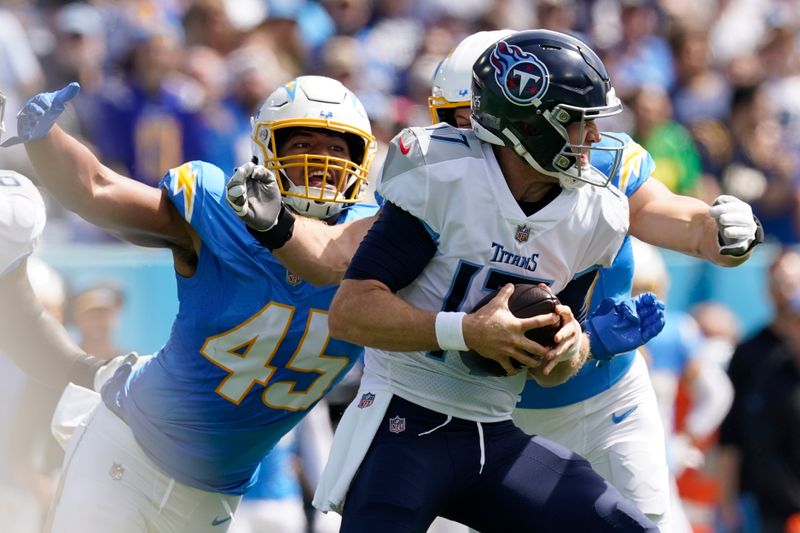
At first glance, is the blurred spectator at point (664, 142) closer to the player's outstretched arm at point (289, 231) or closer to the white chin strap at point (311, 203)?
the white chin strap at point (311, 203)

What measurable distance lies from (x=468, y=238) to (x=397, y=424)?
0.51m

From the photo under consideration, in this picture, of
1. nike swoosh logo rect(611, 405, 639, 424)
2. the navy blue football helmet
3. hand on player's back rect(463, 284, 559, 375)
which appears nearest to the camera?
hand on player's back rect(463, 284, 559, 375)

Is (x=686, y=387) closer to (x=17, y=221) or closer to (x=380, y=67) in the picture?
(x=380, y=67)

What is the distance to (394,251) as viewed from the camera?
3.55 metres

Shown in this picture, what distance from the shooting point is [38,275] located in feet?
20.1

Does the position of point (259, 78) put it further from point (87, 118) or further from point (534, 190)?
point (534, 190)

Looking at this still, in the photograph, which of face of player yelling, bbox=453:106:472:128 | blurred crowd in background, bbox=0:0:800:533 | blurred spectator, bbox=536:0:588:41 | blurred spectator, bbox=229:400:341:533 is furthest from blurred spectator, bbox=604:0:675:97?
face of player yelling, bbox=453:106:472:128

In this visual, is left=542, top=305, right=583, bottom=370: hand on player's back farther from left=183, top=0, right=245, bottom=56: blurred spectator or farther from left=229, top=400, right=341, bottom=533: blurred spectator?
left=183, top=0, right=245, bottom=56: blurred spectator

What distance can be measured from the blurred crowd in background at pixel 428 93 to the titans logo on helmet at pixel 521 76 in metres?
2.89

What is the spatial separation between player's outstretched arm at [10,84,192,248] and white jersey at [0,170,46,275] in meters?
0.24

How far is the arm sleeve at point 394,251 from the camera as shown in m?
3.54

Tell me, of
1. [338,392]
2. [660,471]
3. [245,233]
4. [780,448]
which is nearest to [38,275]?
[338,392]

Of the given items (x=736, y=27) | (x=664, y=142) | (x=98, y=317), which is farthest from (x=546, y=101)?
(x=736, y=27)

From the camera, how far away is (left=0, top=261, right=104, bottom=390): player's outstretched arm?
4559mm
